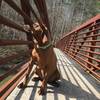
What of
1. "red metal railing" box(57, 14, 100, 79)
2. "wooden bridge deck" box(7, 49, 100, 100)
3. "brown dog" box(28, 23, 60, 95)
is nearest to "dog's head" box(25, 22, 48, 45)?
"brown dog" box(28, 23, 60, 95)

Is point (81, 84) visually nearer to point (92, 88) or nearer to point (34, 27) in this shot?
point (92, 88)

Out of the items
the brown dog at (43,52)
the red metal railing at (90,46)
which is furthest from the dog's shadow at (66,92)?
the red metal railing at (90,46)

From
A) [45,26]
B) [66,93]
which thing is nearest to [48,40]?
[45,26]

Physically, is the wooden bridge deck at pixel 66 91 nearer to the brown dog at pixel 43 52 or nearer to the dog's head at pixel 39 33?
the brown dog at pixel 43 52

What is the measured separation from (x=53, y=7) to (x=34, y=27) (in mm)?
60589

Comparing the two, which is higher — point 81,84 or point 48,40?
point 48,40

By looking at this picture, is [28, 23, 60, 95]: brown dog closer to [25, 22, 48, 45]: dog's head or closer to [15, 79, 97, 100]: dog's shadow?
[25, 22, 48, 45]: dog's head

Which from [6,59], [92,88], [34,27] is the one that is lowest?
[92,88]

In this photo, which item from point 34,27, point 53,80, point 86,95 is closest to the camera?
point 34,27

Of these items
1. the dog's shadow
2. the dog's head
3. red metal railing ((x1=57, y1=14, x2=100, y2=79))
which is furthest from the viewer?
red metal railing ((x1=57, y1=14, x2=100, y2=79))

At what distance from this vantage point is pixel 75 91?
428cm

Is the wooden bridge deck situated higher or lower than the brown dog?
lower

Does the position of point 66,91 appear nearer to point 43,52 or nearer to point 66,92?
point 66,92

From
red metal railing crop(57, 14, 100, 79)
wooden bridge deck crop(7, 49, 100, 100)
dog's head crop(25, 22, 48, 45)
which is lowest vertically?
wooden bridge deck crop(7, 49, 100, 100)
